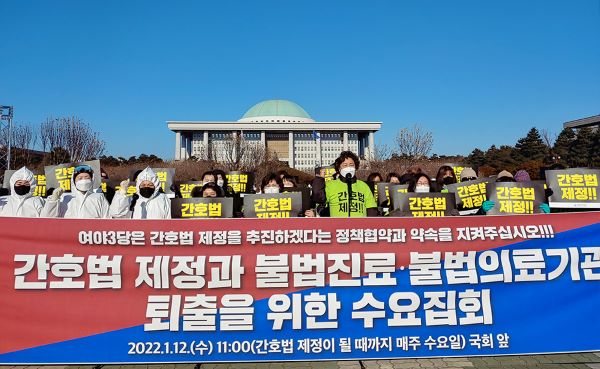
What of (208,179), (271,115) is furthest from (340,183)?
(271,115)

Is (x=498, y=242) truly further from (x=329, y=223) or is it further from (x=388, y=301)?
(x=329, y=223)

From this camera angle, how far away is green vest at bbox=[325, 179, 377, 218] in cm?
452

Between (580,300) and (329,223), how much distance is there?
2.35m

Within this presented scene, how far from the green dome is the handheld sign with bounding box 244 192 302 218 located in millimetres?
98420

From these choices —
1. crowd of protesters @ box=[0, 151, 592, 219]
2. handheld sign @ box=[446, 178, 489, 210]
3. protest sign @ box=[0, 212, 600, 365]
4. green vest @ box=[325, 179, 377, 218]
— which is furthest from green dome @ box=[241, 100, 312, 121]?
protest sign @ box=[0, 212, 600, 365]

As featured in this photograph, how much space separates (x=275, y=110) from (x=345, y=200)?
10294 centimetres

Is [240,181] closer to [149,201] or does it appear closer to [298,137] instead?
[149,201]

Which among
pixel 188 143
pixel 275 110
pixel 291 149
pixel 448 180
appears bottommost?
pixel 448 180

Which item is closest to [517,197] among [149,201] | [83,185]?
[149,201]

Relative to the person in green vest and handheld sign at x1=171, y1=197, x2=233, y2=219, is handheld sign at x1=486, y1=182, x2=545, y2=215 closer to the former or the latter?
the person in green vest

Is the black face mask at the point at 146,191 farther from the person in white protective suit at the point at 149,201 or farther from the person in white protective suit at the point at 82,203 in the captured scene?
the person in white protective suit at the point at 82,203

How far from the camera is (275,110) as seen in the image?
10550 centimetres

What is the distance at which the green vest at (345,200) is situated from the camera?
4.52 m

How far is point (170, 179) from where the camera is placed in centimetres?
948
